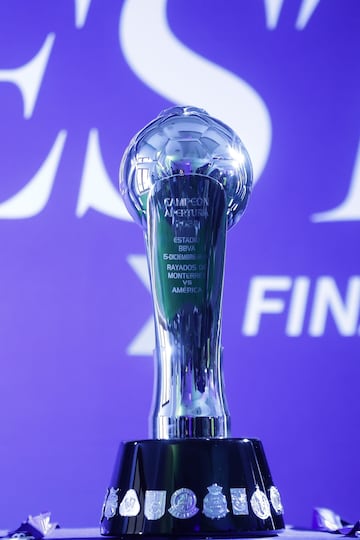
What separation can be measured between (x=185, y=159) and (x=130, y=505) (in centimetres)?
31

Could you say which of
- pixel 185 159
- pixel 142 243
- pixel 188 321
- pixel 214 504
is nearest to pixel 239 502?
pixel 214 504

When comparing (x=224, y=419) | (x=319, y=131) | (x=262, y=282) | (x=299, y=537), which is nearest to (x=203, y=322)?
(x=224, y=419)

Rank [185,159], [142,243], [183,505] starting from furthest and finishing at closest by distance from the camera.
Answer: [142,243] < [185,159] < [183,505]

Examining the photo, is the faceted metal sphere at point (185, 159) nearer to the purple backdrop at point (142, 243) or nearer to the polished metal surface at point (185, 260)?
the polished metal surface at point (185, 260)

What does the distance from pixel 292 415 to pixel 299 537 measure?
0.89 meters

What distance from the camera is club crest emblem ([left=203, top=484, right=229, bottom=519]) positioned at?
0.75 m

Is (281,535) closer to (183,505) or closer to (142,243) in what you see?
(183,505)

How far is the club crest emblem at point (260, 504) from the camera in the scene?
77 centimetres

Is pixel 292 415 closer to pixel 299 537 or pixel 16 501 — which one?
pixel 16 501

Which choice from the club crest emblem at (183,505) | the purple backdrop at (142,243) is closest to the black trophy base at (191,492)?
the club crest emblem at (183,505)

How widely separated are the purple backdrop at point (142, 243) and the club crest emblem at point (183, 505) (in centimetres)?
87

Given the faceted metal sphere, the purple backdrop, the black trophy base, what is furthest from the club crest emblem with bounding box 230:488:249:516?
the purple backdrop

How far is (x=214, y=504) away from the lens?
0.76 m

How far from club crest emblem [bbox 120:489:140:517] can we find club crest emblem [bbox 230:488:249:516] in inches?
3.0
